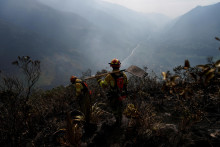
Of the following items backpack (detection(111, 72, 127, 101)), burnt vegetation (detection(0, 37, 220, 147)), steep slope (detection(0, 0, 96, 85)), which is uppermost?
steep slope (detection(0, 0, 96, 85))

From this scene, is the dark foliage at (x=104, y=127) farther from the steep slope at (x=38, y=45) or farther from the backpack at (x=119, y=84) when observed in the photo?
the steep slope at (x=38, y=45)

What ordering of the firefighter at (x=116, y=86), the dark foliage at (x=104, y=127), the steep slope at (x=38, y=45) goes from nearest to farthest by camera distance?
the dark foliage at (x=104, y=127) < the firefighter at (x=116, y=86) < the steep slope at (x=38, y=45)

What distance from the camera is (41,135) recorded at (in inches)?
164

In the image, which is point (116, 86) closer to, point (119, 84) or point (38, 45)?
point (119, 84)

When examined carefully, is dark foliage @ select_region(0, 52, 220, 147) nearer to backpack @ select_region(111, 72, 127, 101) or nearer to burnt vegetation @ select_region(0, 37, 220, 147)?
burnt vegetation @ select_region(0, 37, 220, 147)

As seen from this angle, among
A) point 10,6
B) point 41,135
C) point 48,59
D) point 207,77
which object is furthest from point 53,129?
point 10,6

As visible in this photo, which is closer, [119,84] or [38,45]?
[119,84]

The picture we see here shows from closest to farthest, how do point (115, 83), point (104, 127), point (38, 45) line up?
1. point (104, 127)
2. point (115, 83)
3. point (38, 45)

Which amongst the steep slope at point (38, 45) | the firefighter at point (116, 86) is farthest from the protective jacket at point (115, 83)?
the steep slope at point (38, 45)

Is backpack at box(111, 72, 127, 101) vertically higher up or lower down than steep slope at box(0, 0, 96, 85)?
lower down

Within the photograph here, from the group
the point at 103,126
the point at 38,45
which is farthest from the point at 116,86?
the point at 38,45

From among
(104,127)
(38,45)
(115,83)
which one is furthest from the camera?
(38,45)

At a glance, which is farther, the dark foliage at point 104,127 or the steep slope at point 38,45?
the steep slope at point 38,45

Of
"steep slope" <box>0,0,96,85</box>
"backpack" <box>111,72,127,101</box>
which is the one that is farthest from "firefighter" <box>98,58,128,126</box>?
"steep slope" <box>0,0,96,85</box>
